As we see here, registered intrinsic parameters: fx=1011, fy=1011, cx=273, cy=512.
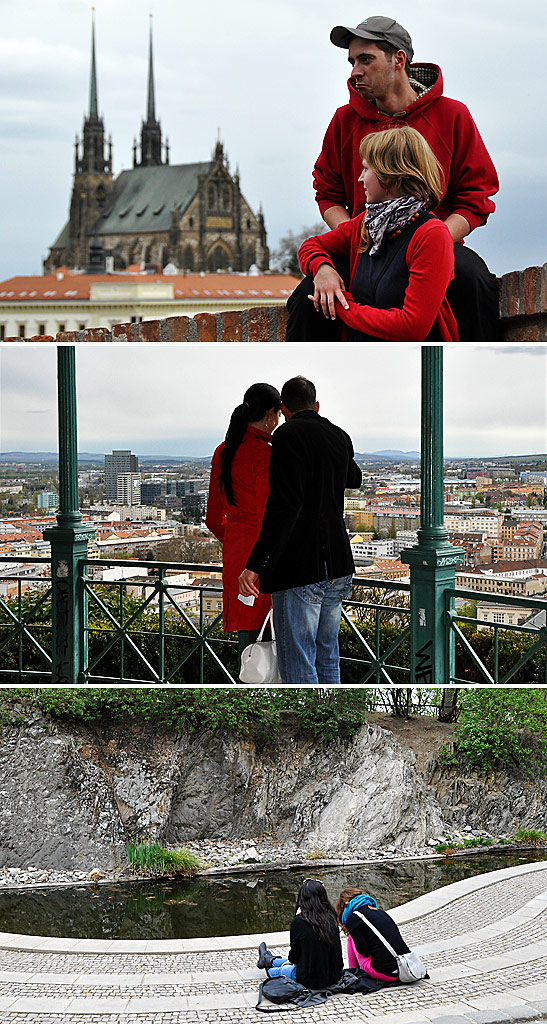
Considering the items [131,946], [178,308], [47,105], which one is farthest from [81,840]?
[47,105]

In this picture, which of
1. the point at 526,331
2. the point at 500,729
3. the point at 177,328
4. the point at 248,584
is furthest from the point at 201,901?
the point at 526,331

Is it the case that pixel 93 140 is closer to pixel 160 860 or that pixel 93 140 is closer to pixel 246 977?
pixel 160 860

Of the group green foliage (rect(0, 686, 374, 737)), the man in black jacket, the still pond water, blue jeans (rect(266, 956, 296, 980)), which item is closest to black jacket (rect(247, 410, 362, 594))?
the man in black jacket

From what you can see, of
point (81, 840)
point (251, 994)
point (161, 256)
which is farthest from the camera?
point (161, 256)

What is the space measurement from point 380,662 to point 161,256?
8774cm

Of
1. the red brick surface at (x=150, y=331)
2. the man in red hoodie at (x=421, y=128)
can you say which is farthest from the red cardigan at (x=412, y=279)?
the red brick surface at (x=150, y=331)

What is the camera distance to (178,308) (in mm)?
78188

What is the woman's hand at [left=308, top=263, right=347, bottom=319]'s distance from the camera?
4.37m

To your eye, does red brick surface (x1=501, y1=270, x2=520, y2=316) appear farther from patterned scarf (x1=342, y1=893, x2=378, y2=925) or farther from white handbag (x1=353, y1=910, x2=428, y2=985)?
white handbag (x1=353, y1=910, x2=428, y2=985)

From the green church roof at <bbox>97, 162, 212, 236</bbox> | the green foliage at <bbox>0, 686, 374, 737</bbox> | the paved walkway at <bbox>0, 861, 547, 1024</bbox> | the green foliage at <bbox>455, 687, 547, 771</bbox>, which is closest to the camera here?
the paved walkway at <bbox>0, 861, 547, 1024</bbox>

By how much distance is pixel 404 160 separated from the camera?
4102 millimetres

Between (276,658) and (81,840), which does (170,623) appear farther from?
(81,840)

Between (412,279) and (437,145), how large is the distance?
66cm

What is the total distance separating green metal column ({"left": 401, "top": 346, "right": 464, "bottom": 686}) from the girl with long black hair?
378 centimetres
